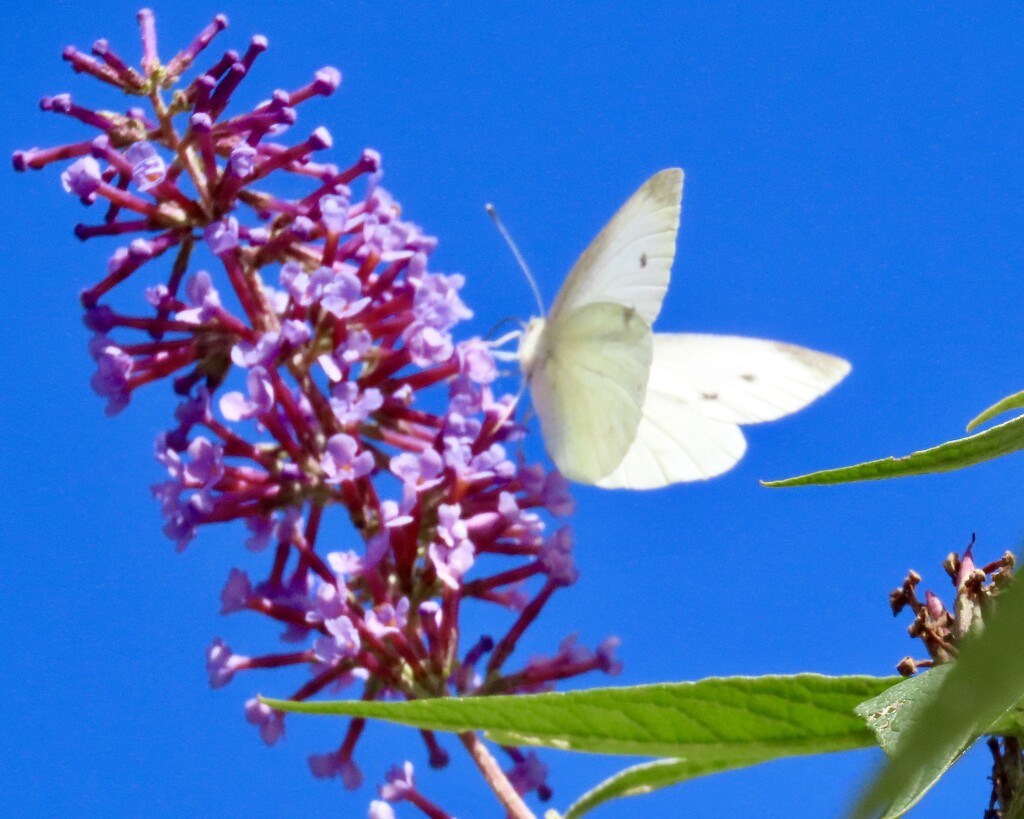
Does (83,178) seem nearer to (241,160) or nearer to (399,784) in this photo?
(241,160)

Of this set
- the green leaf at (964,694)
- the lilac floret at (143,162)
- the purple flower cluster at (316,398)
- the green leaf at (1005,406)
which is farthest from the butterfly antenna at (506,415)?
the green leaf at (964,694)

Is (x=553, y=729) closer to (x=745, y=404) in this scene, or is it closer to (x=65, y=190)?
(x=65, y=190)

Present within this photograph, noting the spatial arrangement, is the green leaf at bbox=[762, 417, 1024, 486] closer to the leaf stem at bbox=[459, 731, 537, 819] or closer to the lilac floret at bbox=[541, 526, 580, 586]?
the leaf stem at bbox=[459, 731, 537, 819]

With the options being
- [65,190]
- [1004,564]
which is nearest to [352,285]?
[65,190]

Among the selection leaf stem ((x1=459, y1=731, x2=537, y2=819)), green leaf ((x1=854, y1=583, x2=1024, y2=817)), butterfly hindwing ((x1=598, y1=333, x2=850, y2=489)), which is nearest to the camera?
green leaf ((x1=854, y1=583, x2=1024, y2=817))

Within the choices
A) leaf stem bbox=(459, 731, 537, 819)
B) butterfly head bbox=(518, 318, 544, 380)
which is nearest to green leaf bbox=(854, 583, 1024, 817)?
leaf stem bbox=(459, 731, 537, 819)

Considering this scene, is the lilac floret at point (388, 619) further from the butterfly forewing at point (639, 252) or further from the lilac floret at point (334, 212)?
the butterfly forewing at point (639, 252)
